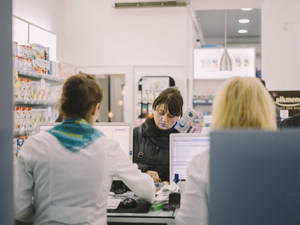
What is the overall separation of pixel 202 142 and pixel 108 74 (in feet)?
16.3

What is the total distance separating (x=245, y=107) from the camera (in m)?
1.66

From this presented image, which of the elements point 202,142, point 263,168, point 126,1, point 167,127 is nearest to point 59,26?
point 126,1

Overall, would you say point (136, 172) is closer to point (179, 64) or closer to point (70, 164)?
point (70, 164)

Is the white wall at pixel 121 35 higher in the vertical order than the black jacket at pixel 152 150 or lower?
higher

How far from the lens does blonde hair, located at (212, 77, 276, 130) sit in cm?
165

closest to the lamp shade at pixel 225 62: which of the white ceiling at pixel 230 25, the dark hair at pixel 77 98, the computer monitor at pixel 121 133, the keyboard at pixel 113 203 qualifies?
the white ceiling at pixel 230 25

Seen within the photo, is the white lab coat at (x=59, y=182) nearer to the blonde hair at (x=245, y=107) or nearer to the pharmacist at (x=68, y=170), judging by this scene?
the pharmacist at (x=68, y=170)

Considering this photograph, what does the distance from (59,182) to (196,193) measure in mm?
672

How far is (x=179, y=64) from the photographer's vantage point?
7.19m

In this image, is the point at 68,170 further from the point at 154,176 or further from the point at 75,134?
the point at 154,176

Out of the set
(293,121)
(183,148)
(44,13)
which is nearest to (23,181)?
(183,148)

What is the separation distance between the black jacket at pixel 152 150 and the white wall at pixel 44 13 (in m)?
3.50

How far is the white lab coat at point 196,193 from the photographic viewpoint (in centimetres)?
169

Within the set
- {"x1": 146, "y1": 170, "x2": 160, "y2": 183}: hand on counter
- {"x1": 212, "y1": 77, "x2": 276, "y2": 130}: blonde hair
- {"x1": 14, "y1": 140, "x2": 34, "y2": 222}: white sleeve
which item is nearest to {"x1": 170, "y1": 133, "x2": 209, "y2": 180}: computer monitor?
{"x1": 146, "y1": 170, "x2": 160, "y2": 183}: hand on counter
